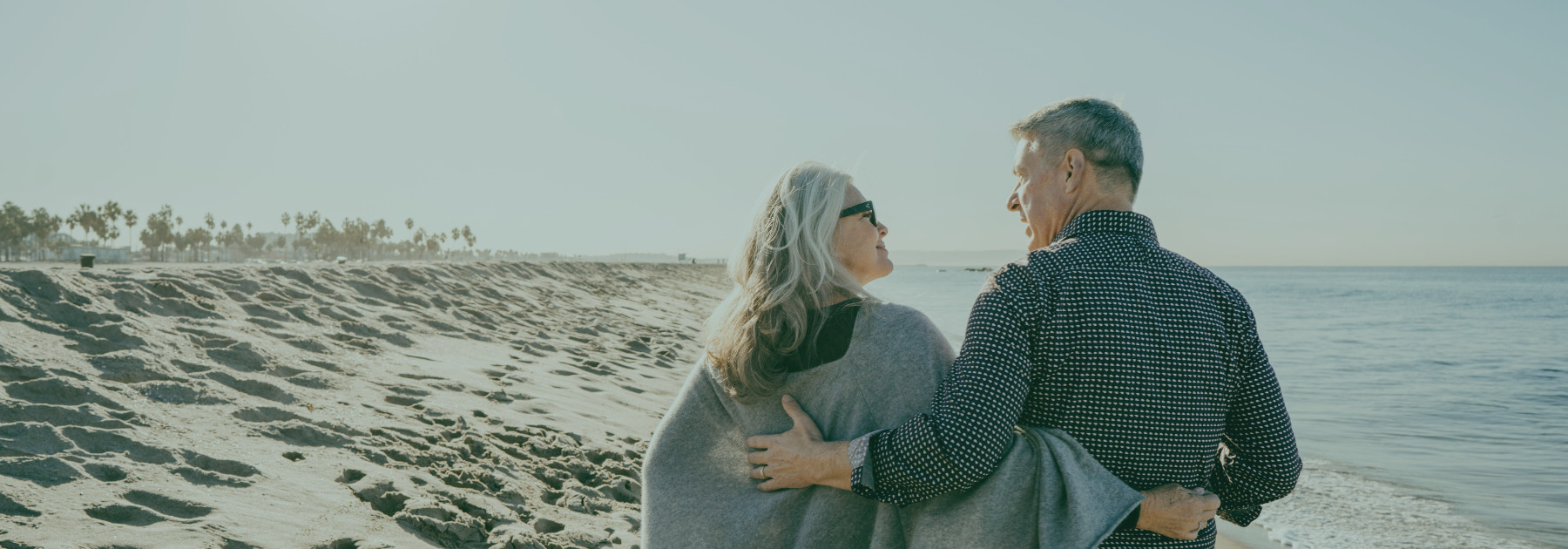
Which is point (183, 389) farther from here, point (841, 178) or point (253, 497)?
point (841, 178)

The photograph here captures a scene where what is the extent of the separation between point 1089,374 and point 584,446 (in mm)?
3872

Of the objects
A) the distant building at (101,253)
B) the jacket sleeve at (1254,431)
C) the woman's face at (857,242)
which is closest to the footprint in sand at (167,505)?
the woman's face at (857,242)

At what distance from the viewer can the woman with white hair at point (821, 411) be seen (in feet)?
5.56

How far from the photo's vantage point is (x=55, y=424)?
3.68 m

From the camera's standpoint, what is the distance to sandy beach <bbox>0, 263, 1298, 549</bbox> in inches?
Result: 123

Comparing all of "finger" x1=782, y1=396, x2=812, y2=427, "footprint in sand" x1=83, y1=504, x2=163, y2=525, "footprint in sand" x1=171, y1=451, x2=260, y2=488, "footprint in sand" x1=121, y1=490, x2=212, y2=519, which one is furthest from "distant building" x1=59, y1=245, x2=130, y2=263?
"finger" x1=782, y1=396, x2=812, y2=427

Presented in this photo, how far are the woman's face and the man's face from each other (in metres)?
0.40

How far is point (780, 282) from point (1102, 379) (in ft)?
2.54

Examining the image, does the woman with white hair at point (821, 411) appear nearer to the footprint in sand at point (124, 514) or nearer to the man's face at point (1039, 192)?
the man's face at point (1039, 192)

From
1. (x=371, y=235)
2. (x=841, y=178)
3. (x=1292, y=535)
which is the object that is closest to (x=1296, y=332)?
(x=1292, y=535)

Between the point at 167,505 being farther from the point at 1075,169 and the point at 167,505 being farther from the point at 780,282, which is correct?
the point at 1075,169

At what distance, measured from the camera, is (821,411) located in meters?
1.97

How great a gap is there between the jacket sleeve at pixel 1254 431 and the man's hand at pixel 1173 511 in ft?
0.83

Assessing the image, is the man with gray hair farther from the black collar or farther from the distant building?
the distant building
